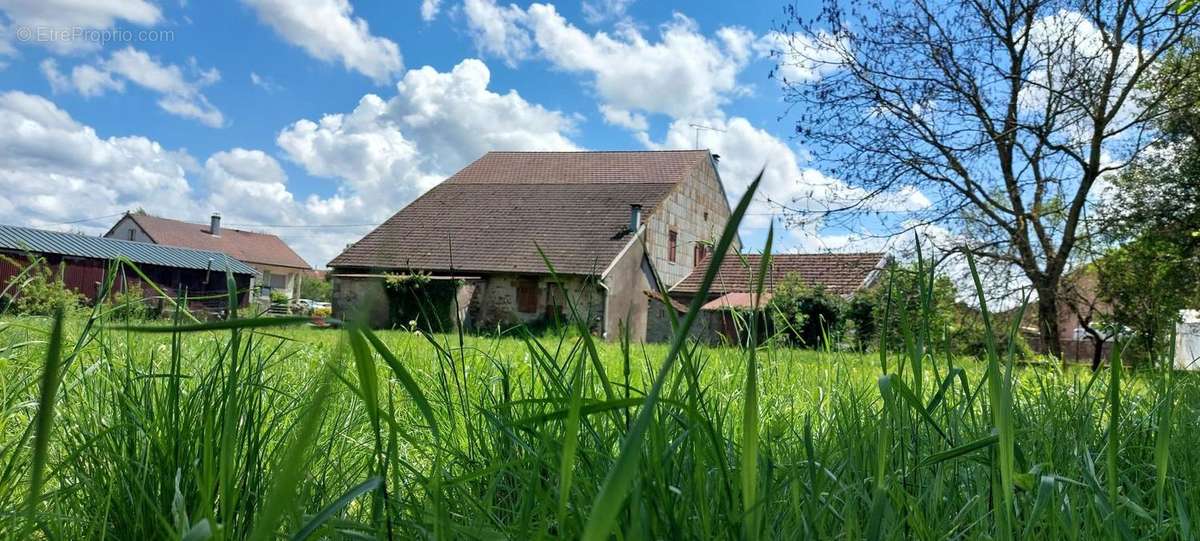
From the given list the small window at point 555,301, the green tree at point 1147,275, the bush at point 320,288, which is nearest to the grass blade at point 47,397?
the small window at point 555,301

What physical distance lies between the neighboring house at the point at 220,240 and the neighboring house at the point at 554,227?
27.9 metres

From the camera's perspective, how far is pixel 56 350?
1.22ft

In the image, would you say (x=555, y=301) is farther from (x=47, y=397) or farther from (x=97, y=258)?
(x=97, y=258)

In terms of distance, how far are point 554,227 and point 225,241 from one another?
136 feet

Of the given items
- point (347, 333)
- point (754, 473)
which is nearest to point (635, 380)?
point (754, 473)

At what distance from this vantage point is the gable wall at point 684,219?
28500 mm

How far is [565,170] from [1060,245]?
21.7 meters

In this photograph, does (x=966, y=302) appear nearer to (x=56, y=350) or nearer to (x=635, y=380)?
(x=635, y=380)

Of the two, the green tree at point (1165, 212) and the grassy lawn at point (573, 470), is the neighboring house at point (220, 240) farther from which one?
the grassy lawn at point (573, 470)

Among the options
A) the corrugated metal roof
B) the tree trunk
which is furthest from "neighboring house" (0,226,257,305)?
the tree trunk

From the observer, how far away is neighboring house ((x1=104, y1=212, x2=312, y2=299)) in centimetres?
5631

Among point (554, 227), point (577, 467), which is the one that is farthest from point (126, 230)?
point (577, 467)

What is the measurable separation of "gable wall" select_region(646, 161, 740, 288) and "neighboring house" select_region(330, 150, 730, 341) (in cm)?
4

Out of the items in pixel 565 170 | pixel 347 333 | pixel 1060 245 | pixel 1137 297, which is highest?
pixel 565 170
